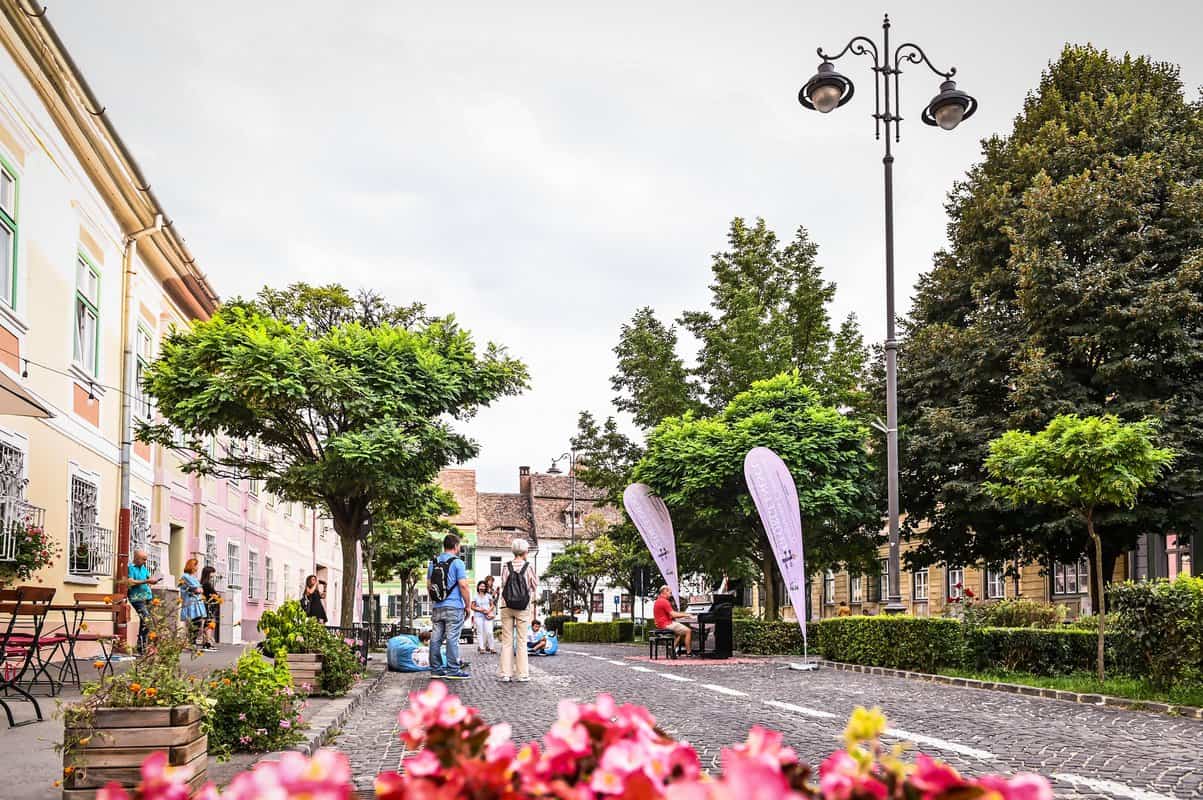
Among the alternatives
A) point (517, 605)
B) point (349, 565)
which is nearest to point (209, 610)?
point (349, 565)

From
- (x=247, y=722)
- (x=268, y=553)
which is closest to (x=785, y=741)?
(x=247, y=722)

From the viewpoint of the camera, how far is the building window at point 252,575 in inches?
1355

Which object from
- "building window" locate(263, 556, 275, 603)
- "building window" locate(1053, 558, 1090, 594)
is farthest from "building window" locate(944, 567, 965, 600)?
"building window" locate(263, 556, 275, 603)

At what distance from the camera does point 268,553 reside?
38219 mm

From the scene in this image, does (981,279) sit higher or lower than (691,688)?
higher

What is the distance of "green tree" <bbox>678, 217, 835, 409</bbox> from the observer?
1357 inches

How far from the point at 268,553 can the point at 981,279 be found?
23.1 m

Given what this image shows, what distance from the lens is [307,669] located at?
1266 cm

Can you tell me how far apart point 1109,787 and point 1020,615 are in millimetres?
14944

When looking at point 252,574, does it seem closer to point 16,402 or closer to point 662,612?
point 662,612

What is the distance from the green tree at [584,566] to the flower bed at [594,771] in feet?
181

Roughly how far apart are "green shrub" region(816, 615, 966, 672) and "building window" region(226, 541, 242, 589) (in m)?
16.5

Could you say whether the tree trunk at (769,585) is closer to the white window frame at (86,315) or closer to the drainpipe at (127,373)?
the drainpipe at (127,373)

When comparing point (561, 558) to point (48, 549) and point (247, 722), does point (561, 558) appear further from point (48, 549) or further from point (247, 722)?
point (247, 722)
